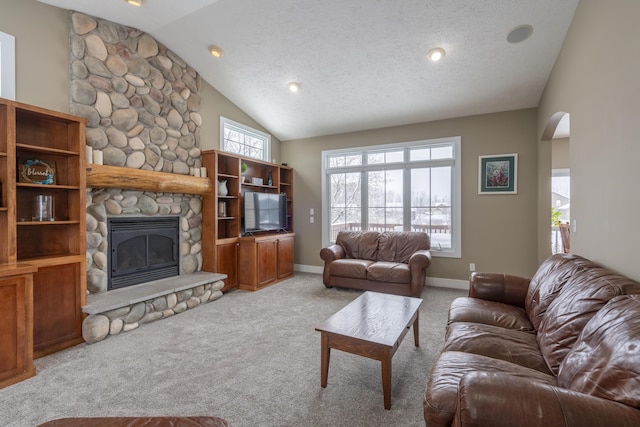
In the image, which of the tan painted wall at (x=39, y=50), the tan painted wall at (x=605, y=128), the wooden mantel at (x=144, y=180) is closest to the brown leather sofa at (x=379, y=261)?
the tan painted wall at (x=605, y=128)

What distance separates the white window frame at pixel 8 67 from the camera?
271 cm

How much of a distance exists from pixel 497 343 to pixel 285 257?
3942 millimetres

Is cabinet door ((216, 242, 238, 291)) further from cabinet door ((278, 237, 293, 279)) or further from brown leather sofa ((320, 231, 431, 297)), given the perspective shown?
brown leather sofa ((320, 231, 431, 297))

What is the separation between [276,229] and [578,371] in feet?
14.9

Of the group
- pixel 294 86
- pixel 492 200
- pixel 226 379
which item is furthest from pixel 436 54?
pixel 226 379

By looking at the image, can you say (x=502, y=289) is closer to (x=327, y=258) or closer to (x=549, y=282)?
(x=549, y=282)

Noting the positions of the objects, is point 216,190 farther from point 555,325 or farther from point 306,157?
point 555,325

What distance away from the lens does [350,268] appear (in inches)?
174

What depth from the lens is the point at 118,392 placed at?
Result: 2047mm

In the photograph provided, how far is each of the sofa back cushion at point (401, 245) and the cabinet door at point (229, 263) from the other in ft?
7.50

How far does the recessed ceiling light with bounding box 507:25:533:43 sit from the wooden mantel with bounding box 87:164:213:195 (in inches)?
158

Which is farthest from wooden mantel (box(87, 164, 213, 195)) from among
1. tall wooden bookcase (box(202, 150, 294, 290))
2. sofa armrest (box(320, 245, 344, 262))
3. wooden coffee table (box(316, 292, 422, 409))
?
wooden coffee table (box(316, 292, 422, 409))

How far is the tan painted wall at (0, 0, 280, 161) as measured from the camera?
9.09 feet

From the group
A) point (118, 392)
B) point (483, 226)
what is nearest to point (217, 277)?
point (118, 392)
